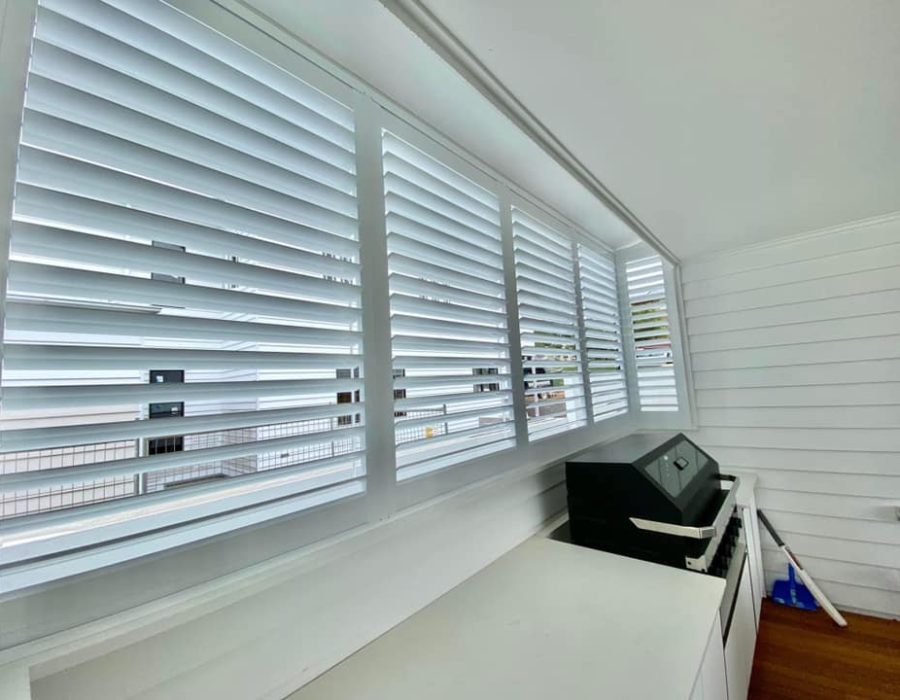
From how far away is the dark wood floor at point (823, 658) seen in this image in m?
1.49

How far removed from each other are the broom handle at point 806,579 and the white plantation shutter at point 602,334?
938mm

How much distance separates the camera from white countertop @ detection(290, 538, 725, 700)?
763 millimetres

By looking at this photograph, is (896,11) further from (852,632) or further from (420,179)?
(852,632)

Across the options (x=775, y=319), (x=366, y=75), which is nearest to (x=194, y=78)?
(x=366, y=75)

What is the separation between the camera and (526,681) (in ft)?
2.54

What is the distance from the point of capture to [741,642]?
4.27 ft

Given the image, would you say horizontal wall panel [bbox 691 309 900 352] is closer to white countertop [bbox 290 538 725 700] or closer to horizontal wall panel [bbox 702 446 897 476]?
horizontal wall panel [bbox 702 446 897 476]

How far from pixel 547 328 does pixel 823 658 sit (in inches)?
73.4

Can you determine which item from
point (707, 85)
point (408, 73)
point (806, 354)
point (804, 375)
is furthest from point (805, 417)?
point (408, 73)

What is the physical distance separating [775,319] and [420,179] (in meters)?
2.17

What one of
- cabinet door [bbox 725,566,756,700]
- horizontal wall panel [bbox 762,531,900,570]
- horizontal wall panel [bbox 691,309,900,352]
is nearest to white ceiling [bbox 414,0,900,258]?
horizontal wall panel [bbox 691,309,900,352]

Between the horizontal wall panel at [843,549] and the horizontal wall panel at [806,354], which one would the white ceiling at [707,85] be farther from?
the horizontal wall panel at [843,549]

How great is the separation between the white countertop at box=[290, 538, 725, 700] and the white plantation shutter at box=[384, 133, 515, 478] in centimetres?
40

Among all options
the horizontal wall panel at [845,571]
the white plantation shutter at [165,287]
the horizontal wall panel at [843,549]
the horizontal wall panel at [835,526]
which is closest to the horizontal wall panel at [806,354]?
the horizontal wall panel at [835,526]
